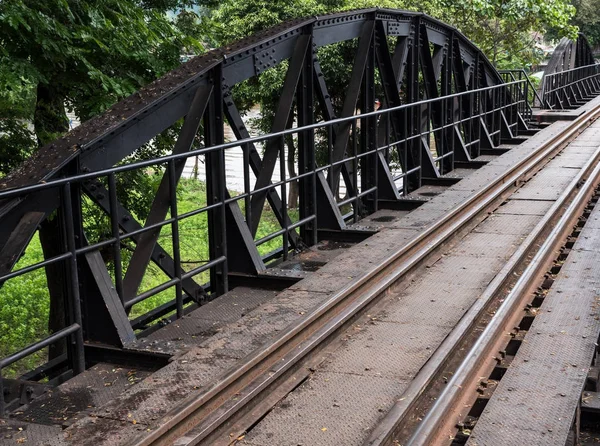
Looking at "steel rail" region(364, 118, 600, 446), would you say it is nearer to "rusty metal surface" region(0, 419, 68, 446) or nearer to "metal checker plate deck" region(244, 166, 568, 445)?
"metal checker plate deck" region(244, 166, 568, 445)

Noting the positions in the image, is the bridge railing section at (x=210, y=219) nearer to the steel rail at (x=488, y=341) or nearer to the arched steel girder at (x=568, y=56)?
the steel rail at (x=488, y=341)

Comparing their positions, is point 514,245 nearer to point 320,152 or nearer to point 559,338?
point 559,338

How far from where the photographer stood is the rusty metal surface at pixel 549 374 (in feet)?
14.3

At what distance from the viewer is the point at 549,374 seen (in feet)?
16.9

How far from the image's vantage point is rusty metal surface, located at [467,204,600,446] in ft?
14.3

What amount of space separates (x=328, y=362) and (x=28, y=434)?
203cm

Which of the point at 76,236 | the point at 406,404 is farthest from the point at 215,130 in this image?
the point at 406,404

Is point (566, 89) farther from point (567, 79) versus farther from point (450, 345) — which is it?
point (450, 345)

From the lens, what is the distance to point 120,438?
4.04 meters

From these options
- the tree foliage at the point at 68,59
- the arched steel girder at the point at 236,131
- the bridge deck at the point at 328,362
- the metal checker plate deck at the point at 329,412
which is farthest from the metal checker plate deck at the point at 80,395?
the tree foliage at the point at 68,59

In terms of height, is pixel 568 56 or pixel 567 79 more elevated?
pixel 568 56

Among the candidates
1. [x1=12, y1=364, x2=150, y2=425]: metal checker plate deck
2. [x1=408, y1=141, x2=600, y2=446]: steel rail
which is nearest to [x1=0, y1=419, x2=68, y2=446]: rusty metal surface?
[x1=12, y1=364, x2=150, y2=425]: metal checker plate deck

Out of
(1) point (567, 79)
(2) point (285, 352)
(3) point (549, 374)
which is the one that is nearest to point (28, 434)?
(2) point (285, 352)

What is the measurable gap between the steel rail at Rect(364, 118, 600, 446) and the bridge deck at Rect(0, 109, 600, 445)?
0.33 ft
